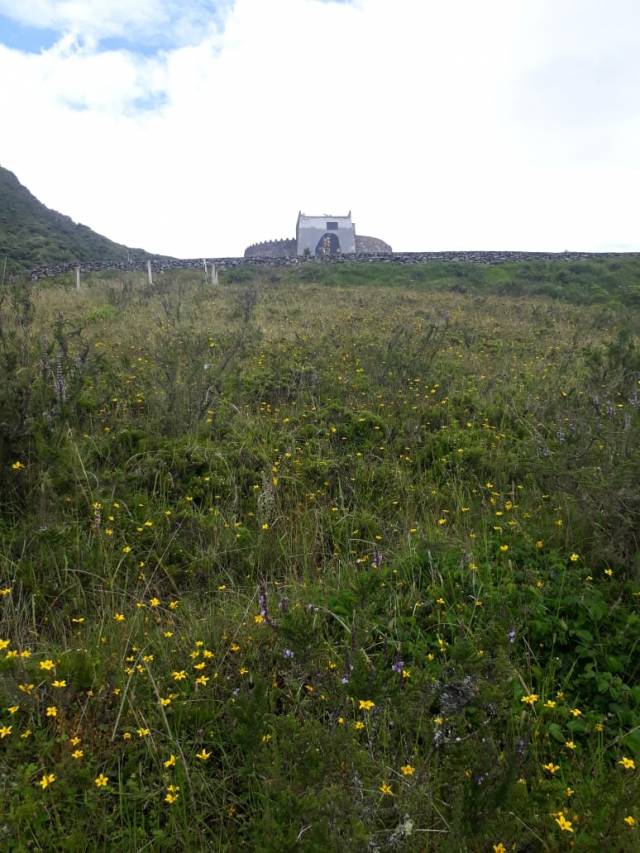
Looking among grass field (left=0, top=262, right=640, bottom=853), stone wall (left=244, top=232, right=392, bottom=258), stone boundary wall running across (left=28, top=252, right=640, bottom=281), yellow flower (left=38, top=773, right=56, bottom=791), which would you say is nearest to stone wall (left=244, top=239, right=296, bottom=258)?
stone wall (left=244, top=232, right=392, bottom=258)

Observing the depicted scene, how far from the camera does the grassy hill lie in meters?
28.5

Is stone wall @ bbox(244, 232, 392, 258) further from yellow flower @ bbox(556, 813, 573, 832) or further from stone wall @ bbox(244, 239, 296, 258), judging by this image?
yellow flower @ bbox(556, 813, 573, 832)

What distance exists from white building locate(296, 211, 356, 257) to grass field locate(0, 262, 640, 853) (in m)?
40.5

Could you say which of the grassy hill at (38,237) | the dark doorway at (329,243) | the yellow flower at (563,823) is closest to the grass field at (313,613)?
the yellow flower at (563,823)

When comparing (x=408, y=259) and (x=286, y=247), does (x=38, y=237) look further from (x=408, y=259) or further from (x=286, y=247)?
(x=408, y=259)

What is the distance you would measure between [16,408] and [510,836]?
11.2 ft

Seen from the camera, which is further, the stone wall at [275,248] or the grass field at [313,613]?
the stone wall at [275,248]

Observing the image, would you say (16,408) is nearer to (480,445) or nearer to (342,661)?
(342,661)

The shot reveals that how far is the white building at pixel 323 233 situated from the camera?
44000 millimetres

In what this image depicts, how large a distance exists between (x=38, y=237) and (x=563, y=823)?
126ft

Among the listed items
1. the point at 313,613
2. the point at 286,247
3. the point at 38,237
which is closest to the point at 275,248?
the point at 286,247

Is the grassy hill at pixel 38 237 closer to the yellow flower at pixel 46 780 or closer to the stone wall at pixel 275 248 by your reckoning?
the stone wall at pixel 275 248

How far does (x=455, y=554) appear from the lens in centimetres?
292

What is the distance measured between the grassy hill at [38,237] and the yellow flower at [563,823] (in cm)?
2442
